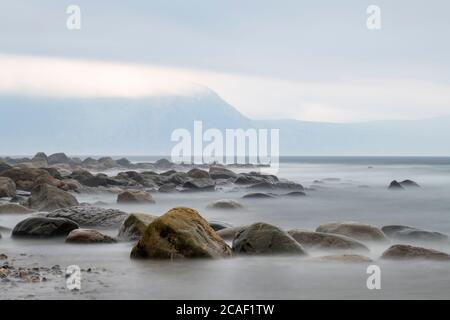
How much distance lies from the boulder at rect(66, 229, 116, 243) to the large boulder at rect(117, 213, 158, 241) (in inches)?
16.1

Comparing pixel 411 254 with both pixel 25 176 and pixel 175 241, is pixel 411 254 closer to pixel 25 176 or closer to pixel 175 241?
pixel 175 241

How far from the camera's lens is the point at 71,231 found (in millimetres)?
15539

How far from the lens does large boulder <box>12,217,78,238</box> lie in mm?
15781

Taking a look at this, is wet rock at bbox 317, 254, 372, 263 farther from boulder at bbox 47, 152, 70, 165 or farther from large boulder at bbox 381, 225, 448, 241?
boulder at bbox 47, 152, 70, 165

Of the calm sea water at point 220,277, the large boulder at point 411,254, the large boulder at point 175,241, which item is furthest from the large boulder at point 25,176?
the large boulder at point 411,254

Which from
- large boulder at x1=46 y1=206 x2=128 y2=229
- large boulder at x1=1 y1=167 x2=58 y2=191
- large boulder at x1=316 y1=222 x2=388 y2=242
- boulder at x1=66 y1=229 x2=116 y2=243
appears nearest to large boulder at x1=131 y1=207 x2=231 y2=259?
boulder at x1=66 y1=229 x2=116 y2=243

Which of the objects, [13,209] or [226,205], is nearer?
[13,209]

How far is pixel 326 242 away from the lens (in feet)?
47.3

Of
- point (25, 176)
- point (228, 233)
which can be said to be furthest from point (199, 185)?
point (228, 233)

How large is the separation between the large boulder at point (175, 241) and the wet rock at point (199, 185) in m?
26.3

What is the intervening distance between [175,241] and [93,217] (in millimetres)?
Result: 6226

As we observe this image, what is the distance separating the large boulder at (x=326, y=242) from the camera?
14.4 metres

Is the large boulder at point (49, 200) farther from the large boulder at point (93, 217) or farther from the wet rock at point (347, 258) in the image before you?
the wet rock at point (347, 258)
